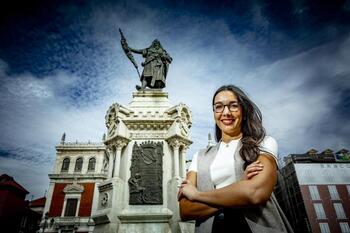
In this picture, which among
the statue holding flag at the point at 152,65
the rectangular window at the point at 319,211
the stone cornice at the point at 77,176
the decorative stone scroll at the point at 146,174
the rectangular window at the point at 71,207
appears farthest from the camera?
the rectangular window at the point at 319,211

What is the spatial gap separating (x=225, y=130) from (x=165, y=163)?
5.03m

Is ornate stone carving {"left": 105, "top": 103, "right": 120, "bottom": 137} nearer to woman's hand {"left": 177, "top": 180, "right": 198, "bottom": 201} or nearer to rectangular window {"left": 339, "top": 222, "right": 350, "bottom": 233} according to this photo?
woman's hand {"left": 177, "top": 180, "right": 198, "bottom": 201}

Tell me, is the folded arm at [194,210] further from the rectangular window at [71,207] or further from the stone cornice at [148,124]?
the rectangular window at [71,207]

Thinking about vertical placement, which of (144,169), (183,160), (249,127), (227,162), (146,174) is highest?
(183,160)

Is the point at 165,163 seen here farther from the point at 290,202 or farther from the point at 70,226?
the point at 290,202

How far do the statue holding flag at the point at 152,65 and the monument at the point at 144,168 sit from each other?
4.43 ft

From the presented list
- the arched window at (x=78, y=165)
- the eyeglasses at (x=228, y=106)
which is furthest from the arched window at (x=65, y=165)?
the eyeglasses at (x=228, y=106)

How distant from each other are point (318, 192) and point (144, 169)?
140 feet

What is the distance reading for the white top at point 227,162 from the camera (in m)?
1.76

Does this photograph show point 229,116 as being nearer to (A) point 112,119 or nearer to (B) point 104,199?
(B) point 104,199

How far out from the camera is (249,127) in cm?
204

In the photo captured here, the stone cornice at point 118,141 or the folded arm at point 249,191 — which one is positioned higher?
the stone cornice at point 118,141

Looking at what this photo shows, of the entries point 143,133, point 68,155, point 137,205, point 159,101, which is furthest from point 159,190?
point 68,155

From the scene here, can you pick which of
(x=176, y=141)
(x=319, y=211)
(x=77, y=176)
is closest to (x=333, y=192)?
(x=319, y=211)
